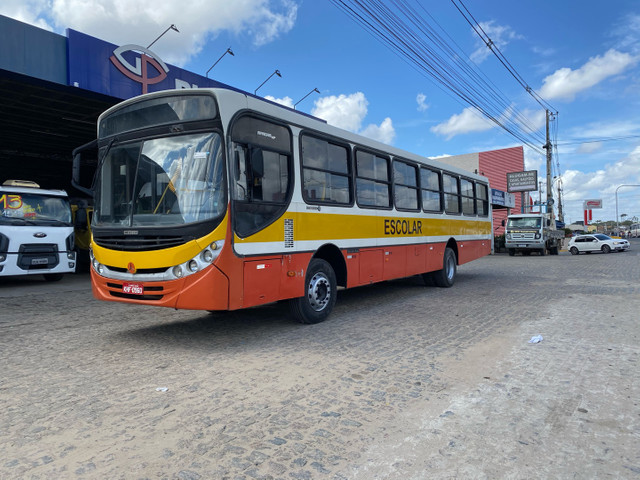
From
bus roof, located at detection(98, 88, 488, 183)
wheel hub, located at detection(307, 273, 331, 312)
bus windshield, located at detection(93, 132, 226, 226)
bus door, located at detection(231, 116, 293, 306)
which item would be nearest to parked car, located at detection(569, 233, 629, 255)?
bus roof, located at detection(98, 88, 488, 183)

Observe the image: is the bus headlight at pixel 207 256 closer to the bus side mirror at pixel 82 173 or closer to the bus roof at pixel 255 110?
the bus roof at pixel 255 110

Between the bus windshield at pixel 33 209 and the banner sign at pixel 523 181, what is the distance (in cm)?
3540

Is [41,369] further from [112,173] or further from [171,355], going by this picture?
[112,173]

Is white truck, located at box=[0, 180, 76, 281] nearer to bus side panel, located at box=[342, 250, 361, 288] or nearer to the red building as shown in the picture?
bus side panel, located at box=[342, 250, 361, 288]

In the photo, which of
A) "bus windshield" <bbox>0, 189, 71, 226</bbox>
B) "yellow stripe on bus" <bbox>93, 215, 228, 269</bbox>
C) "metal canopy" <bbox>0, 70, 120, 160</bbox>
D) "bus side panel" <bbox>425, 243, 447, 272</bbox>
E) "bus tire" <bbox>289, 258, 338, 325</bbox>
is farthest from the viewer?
"metal canopy" <bbox>0, 70, 120, 160</bbox>

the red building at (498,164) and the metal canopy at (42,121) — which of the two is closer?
the metal canopy at (42,121)

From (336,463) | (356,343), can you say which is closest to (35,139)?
(356,343)

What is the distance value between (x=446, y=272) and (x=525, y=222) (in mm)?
19231

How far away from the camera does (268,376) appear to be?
4.64 meters

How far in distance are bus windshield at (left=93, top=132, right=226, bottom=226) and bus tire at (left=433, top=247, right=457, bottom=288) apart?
7685mm

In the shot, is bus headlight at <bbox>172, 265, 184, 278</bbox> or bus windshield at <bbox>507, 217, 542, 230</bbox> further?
bus windshield at <bbox>507, 217, 542, 230</bbox>

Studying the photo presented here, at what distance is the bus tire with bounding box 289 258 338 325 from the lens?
6.85m

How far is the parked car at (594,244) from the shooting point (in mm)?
30938

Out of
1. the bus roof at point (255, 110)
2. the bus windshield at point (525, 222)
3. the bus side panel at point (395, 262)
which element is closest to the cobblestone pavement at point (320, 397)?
the bus side panel at point (395, 262)
